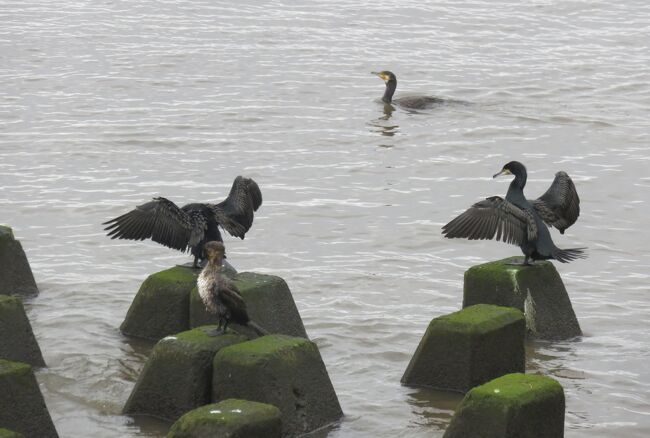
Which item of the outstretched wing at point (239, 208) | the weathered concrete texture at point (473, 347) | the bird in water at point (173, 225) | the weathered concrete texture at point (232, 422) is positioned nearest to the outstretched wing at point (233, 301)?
the weathered concrete texture at point (232, 422)

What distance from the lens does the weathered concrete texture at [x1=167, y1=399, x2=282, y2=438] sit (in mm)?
7492

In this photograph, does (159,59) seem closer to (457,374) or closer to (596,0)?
(596,0)

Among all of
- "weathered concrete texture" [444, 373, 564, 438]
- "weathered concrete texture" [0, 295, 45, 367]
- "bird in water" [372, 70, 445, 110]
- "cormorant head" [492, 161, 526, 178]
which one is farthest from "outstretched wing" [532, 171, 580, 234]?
"bird in water" [372, 70, 445, 110]

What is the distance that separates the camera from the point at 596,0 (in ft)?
101

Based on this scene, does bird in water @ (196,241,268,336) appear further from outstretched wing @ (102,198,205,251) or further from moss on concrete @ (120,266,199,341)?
outstretched wing @ (102,198,205,251)

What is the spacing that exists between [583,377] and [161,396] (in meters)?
3.25

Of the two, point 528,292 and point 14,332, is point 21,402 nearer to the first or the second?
point 14,332

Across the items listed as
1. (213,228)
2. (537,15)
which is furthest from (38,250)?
(537,15)

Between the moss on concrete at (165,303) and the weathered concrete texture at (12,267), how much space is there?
1.54 metres

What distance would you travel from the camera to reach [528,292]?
10.5 m

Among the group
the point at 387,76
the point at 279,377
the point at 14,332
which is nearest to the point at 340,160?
the point at 387,76

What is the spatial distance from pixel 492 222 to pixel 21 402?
14.0 ft

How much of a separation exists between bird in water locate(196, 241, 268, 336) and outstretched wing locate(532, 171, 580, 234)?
3.34 m

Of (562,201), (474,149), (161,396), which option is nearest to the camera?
(161,396)
